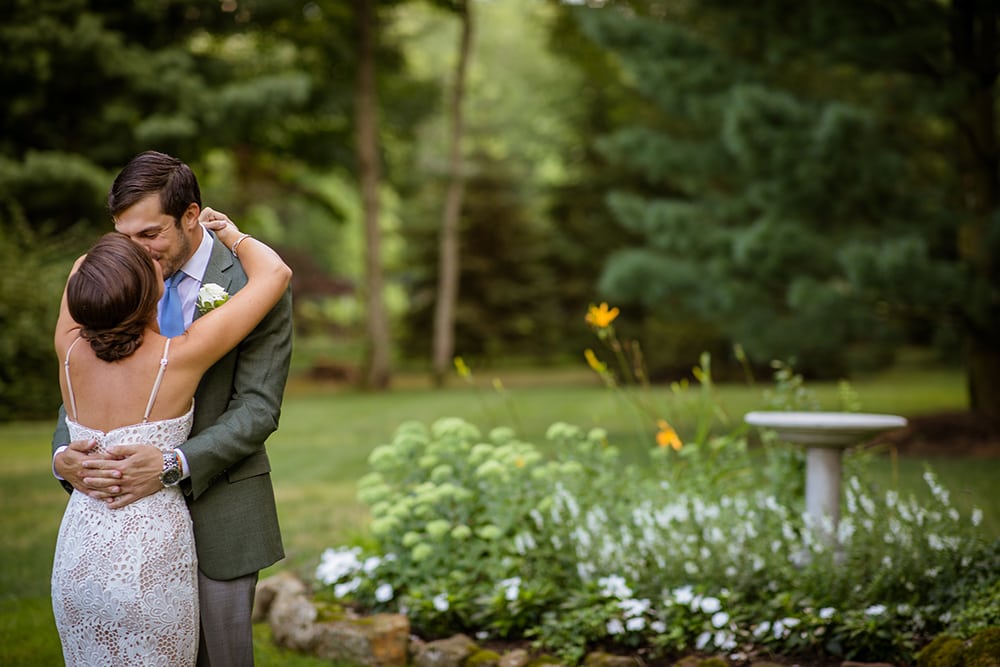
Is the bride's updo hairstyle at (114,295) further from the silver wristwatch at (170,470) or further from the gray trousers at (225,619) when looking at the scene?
the gray trousers at (225,619)

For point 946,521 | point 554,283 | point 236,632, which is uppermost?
point 236,632

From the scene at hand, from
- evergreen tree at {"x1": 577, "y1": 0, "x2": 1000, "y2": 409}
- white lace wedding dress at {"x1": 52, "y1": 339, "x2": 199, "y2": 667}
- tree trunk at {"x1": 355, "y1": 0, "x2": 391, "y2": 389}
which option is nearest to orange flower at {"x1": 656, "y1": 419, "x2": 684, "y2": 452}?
white lace wedding dress at {"x1": 52, "y1": 339, "x2": 199, "y2": 667}

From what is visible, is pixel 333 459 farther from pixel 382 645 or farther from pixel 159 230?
pixel 159 230

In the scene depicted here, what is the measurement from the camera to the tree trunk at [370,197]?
61.2ft

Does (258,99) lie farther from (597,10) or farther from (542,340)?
(542,340)

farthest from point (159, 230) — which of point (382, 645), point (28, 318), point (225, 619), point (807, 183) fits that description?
Result: point (28, 318)

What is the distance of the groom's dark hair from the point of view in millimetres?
2338

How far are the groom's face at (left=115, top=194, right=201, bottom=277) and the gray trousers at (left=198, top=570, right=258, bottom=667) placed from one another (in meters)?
0.85

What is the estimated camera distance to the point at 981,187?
9938mm

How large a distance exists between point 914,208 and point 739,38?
112 inches

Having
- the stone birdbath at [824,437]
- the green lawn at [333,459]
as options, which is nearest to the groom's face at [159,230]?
the green lawn at [333,459]

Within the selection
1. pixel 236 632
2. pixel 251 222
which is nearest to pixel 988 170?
pixel 236 632

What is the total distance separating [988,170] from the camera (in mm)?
9914

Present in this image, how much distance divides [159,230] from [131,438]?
20.8 inches
